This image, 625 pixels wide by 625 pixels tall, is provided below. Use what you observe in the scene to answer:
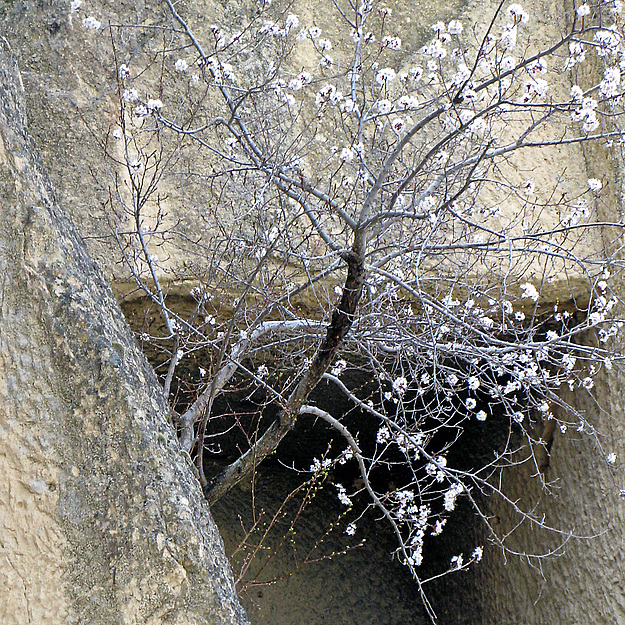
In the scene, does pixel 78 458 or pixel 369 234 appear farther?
pixel 369 234

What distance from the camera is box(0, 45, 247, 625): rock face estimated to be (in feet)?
3.00

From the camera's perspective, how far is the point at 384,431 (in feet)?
7.76

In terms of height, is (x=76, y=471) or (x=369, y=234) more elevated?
(x=369, y=234)

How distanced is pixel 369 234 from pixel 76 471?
3.97 feet

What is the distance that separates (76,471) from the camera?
0.94 meters

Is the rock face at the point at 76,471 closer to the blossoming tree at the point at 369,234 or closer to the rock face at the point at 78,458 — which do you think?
the rock face at the point at 78,458

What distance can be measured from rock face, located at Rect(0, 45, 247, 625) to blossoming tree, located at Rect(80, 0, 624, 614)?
817 mm

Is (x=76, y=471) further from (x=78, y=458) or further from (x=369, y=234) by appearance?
(x=369, y=234)

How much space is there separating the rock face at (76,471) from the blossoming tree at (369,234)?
2.68 feet

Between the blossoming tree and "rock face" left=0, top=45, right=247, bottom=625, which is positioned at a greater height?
the blossoming tree

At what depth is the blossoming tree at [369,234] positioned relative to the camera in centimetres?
204

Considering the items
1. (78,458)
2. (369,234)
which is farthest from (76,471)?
(369,234)

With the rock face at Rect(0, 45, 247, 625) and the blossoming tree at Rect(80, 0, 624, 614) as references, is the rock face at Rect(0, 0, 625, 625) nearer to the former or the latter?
the rock face at Rect(0, 45, 247, 625)

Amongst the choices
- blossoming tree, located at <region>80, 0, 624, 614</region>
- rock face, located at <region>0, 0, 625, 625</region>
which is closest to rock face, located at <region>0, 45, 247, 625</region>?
rock face, located at <region>0, 0, 625, 625</region>
